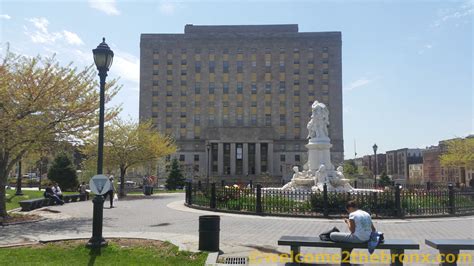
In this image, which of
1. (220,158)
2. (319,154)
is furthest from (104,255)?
(220,158)

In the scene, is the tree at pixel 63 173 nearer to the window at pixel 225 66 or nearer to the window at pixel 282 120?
the window at pixel 225 66

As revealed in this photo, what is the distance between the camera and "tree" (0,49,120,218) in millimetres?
16594

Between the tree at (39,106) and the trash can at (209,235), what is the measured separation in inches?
402

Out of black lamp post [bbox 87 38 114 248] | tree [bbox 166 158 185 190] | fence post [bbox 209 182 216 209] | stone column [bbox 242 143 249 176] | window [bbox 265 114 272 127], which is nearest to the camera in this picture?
black lamp post [bbox 87 38 114 248]

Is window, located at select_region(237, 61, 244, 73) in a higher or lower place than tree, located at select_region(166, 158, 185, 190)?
higher

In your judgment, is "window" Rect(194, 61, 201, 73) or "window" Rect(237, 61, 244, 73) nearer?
"window" Rect(237, 61, 244, 73)

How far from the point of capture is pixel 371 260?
9195 mm

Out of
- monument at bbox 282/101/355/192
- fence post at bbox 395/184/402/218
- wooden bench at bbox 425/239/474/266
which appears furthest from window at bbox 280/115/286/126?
wooden bench at bbox 425/239/474/266

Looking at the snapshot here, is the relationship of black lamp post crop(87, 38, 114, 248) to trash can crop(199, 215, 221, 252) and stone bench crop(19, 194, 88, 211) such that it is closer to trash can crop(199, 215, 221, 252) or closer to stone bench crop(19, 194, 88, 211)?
trash can crop(199, 215, 221, 252)

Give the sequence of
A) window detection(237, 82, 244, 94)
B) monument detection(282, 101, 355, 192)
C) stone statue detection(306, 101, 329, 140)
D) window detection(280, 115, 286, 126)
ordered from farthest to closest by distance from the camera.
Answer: window detection(237, 82, 244, 94), window detection(280, 115, 286, 126), stone statue detection(306, 101, 329, 140), monument detection(282, 101, 355, 192)

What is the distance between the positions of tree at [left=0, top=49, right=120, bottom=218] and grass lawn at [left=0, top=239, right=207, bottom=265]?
7.79m

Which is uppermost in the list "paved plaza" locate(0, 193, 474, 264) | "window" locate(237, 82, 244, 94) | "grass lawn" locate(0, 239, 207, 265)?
"window" locate(237, 82, 244, 94)

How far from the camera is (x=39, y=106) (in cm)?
1678

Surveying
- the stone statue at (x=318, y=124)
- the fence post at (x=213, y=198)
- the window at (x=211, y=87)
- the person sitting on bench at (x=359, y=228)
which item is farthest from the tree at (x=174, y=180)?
the person sitting on bench at (x=359, y=228)
